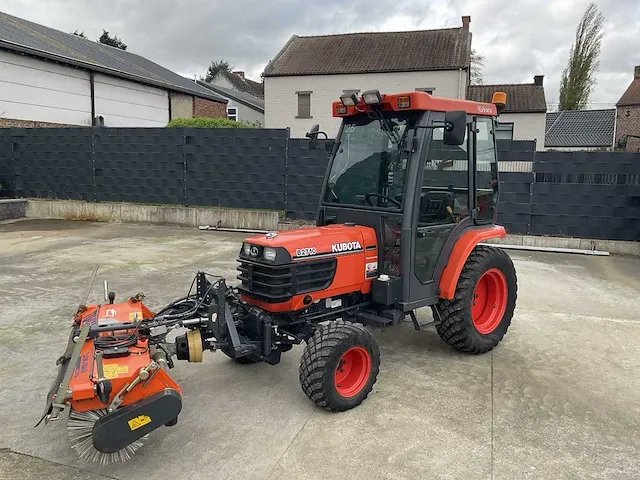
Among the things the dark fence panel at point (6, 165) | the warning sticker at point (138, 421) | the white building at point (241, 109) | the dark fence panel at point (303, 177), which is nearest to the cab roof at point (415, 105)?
the warning sticker at point (138, 421)

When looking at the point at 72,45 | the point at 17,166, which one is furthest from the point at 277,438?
the point at 72,45

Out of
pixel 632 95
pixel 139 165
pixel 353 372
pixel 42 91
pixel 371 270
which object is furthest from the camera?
pixel 632 95

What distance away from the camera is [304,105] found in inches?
940

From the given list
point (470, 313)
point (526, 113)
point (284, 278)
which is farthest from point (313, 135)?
point (526, 113)

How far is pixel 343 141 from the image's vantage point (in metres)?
4.18

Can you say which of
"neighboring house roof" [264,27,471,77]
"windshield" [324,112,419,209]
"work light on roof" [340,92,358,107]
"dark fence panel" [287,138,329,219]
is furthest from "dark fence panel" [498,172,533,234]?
"neighboring house roof" [264,27,471,77]

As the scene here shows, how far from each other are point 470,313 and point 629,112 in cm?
3329

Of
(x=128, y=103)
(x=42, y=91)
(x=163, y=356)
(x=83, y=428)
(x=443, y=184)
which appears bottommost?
(x=83, y=428)

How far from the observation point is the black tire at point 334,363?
3.15 meters

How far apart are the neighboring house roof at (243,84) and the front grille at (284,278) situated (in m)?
35.6

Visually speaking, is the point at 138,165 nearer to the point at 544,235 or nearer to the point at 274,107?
the point at 544,235

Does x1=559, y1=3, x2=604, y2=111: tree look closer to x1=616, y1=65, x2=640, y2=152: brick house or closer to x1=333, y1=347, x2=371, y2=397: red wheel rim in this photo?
x1=616, y1=65, x2=640, y2=152: brick house

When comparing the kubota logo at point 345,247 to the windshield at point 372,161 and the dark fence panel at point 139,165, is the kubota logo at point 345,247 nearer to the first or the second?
the windshield at point 372,161

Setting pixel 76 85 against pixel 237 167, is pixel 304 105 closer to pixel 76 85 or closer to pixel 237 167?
pixel 76 85
